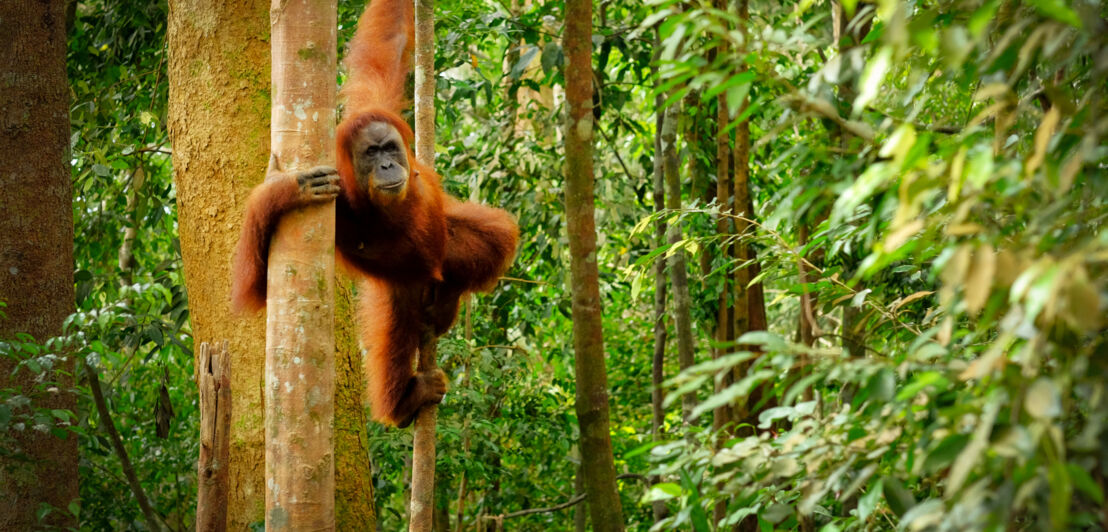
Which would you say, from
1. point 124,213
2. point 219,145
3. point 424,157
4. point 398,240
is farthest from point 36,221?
point 424,157

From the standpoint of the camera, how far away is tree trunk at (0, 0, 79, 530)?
4070mm

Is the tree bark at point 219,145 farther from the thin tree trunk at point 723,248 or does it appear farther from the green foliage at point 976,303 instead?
the green foliage at point 976,303

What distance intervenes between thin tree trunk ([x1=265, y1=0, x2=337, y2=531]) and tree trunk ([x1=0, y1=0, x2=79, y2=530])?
2.40 meters

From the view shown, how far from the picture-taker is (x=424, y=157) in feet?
10.1

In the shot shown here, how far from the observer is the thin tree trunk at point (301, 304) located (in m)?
2.09

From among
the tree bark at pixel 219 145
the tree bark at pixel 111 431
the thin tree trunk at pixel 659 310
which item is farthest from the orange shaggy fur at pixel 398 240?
the tree bark at pixel 111 431

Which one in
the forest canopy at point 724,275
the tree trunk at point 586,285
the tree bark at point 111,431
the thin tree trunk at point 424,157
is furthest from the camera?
the tree bark at point 111,431

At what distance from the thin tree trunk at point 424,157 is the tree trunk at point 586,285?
49 cm

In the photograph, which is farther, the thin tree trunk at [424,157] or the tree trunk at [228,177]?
the tree trunk at [228,177]

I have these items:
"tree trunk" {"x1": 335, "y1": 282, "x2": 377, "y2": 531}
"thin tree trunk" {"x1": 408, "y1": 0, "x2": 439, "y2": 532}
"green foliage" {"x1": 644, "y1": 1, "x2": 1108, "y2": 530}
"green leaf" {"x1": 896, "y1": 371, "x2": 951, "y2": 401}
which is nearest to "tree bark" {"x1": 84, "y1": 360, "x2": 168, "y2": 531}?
"tree trunk" {"x1": 335, "y1": 282, "x2": 377, "y2": 531}

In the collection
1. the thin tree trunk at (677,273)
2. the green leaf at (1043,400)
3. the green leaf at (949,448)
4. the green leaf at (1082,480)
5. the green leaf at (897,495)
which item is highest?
the thin tree trunk at (677,273)

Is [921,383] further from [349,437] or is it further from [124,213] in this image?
[124,213]

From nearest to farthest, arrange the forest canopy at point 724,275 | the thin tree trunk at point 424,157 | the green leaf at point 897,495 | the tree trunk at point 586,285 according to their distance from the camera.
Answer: the forest canopy at point 724,275 → the green leaf at point 897,495 → the thin tree trunk at point 424,157 → the tree trunk at point 586,285

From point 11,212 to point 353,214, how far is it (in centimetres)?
216
